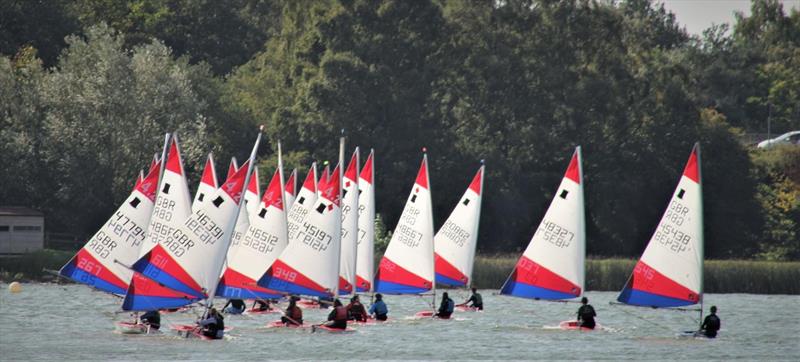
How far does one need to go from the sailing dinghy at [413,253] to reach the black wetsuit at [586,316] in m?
6.43

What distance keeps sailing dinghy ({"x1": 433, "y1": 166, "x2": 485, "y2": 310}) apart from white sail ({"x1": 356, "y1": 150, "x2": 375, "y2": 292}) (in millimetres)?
2678

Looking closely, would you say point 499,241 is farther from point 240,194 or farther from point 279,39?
point 240,194

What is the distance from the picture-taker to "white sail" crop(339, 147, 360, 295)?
44.0 m

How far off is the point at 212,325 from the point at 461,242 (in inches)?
521

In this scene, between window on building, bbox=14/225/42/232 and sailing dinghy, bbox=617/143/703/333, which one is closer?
sailing dinghy, bbox=617/143/703/333

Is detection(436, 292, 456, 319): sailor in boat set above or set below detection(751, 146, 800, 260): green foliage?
below

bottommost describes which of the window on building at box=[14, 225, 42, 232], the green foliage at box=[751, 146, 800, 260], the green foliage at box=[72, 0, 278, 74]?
the window on building at box=[14, 225, 42, 232]

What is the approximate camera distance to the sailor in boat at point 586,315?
4251cm

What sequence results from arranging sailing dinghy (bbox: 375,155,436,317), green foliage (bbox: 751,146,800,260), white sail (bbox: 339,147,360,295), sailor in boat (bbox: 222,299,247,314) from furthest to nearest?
green foliage (bbox: 751,146,800,260)
sailing dinghy (bbox: 375,155,436,317)
sailor in boat (bbox: 222,299,247,314)
white sail (bbox: 339,147,360,295)

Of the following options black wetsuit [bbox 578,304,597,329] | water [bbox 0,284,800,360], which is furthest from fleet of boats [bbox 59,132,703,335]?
water [bbox 0,284,800,360]

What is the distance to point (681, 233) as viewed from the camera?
4009 centimetres

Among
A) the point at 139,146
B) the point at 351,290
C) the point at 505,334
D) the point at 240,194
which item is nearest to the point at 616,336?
the point at 505,334

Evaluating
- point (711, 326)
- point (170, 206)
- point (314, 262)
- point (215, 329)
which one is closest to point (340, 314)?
point (314, 262)

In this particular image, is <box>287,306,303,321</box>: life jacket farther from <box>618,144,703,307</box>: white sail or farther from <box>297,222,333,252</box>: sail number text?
<box>618,144,703,307</box>: white sail
